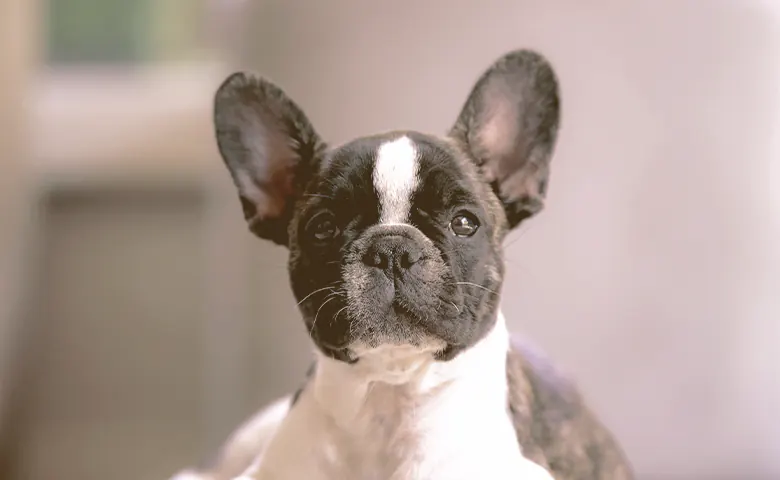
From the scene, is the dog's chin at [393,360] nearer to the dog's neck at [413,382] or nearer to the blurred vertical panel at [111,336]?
the dog's neck at [413,382]

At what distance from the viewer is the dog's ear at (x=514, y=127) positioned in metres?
0.62

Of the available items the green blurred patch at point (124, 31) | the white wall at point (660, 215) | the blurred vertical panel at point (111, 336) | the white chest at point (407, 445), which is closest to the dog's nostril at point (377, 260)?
the white chest at point (407, 445)

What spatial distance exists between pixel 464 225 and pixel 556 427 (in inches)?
7.0

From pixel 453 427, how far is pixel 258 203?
0.25 m

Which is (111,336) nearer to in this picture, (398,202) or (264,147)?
(264,147)

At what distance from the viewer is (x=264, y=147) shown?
0.67 meters

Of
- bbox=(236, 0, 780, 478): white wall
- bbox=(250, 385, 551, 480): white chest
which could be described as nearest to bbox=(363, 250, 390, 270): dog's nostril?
bbox=(250, 385, 551, 480): white chest

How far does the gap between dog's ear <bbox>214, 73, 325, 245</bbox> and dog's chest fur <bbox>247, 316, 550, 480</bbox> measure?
0.15 m

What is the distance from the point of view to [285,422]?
2.10 feet

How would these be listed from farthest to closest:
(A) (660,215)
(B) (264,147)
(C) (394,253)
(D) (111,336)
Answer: (D) (111,336)
(A) (660,215)
(B) (264,147)
(C) (394,253)

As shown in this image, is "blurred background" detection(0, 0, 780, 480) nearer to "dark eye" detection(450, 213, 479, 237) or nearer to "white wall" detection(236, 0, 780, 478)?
"white wall" detection(236, 0, 780, 478)

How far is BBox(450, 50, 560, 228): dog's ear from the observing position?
62cm

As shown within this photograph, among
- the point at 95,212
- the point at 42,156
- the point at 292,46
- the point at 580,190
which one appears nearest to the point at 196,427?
the point at 95,212

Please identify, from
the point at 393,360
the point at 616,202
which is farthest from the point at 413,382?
the point at 616,202
